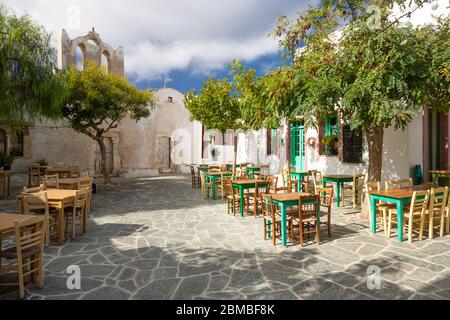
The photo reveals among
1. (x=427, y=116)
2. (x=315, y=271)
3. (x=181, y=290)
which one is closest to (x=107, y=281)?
(x=181, y=290)

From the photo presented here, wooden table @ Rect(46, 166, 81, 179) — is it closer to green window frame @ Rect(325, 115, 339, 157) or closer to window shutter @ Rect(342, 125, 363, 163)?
green window frame @ Rect(325, 115, 339, 157)

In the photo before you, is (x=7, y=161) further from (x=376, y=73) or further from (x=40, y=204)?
(x=376, y=73)

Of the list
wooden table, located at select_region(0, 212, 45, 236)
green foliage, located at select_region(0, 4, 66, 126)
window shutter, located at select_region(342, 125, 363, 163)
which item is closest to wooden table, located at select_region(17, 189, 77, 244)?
wooden table, located at select_region(0, 212, 45, 236)

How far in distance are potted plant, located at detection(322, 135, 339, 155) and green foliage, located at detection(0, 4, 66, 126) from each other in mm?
8349

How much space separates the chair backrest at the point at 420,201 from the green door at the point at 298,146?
7441 millimetres

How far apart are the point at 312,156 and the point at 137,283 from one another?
381 inches

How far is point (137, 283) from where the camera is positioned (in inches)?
147

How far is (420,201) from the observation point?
5297 mm

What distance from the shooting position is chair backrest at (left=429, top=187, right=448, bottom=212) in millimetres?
5242

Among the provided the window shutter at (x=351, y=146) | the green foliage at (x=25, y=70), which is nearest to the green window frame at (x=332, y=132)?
the window shutter at (x=351, y=146)

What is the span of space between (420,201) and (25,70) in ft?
27.2

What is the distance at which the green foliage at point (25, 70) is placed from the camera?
6668mm
